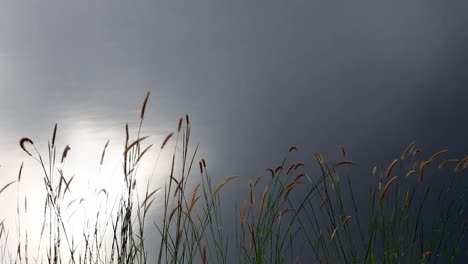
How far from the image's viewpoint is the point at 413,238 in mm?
2385

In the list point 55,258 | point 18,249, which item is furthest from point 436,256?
point 18,249

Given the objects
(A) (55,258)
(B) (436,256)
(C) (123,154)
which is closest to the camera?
(C) (123,154)

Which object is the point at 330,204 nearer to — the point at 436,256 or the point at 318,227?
the point at 318,227

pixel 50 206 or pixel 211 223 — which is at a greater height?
pixel 50 206

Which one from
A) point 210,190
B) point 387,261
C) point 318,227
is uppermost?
point 210,190

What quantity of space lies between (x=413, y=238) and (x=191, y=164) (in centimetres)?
98

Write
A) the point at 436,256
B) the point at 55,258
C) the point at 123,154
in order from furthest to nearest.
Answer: the point at 436,256
the point at 55,258
the point at 123,154

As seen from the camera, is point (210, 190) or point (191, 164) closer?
point (191, 164)

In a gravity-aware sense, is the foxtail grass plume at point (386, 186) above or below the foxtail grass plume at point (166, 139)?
below

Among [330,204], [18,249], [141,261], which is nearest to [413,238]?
[330,204]

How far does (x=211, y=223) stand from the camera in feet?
7.72

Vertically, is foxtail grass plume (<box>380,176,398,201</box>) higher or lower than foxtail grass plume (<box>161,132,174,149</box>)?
lower

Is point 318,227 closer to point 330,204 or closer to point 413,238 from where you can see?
point 330,204

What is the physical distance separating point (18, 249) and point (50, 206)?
0.28m
